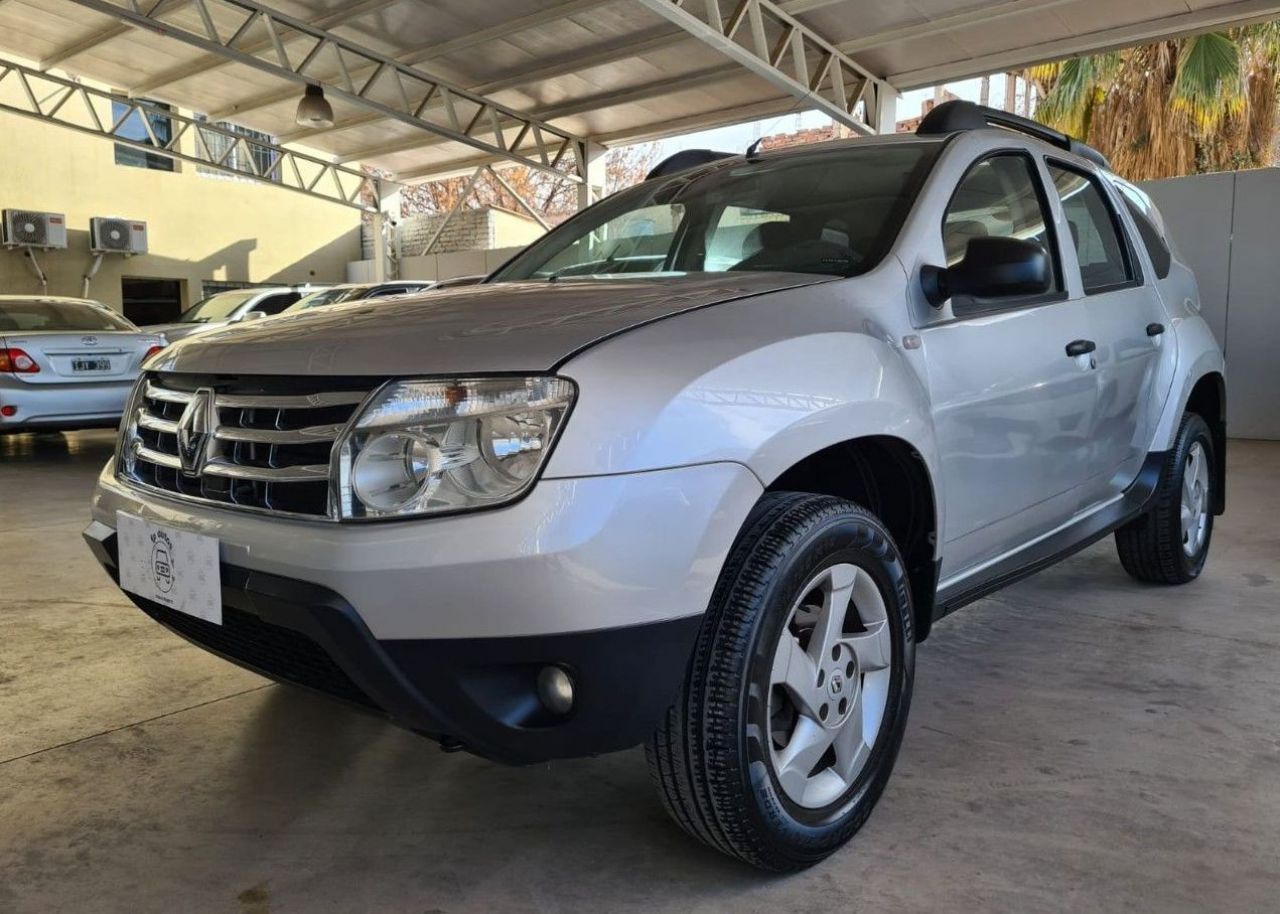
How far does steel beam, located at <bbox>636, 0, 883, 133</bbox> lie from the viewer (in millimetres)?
8812

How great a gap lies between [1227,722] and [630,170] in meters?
25.1

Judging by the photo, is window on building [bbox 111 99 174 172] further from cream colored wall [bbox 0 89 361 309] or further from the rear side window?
the rear side window

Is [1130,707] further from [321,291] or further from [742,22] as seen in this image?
[321,291]

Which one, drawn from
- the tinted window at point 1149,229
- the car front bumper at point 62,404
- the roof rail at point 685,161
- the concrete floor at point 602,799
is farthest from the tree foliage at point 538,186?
the concrete floor at point 602,799

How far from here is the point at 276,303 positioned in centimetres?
1106

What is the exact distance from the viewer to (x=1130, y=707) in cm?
279

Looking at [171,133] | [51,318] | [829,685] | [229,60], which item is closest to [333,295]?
[229,60]

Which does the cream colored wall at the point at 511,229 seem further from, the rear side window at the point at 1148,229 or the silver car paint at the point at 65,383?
the rear side window at the point at 1148,229

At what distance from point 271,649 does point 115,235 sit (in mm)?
16059

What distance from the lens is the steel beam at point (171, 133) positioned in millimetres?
14047

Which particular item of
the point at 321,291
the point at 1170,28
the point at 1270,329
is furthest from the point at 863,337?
the point at 321,291

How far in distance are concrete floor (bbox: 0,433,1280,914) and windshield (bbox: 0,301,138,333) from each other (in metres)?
4.93

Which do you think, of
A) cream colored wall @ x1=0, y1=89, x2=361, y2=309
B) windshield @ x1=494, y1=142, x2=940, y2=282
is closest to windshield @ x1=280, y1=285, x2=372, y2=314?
cream colored wall @ x1=0, y1=89, x2=361, y2=309

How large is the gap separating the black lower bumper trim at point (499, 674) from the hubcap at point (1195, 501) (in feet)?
9.24
